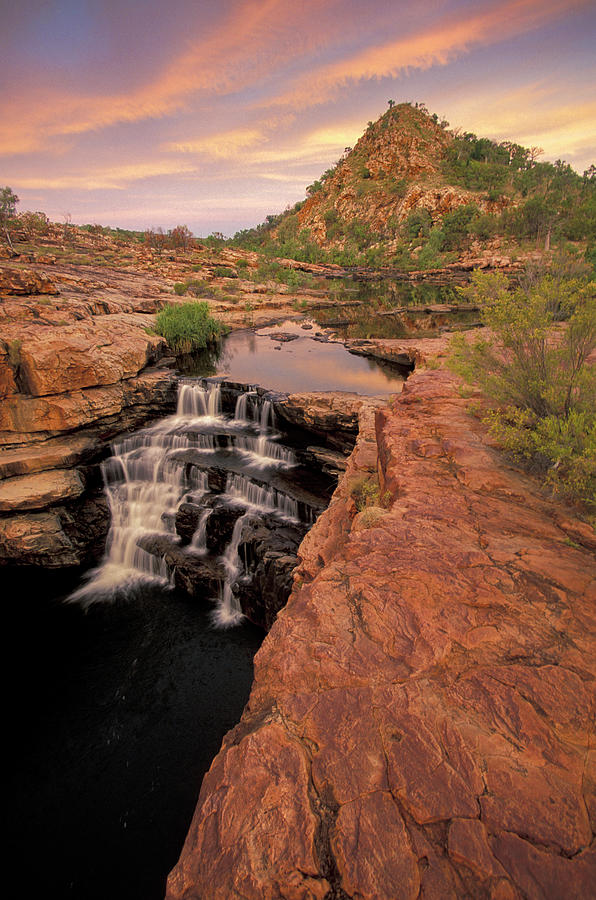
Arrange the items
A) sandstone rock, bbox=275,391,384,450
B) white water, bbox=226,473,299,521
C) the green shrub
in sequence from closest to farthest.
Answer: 1. white water, bbox=226,473,299,521
2. sandstone rock, bbox=275,391,384,450
3. the green shrub

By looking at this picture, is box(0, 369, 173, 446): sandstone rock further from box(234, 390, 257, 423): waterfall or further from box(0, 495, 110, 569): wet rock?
box(234, 390, 257, 423): waterfall

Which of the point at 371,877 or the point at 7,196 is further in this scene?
the point at 7,196

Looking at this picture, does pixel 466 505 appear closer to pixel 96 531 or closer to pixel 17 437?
pixel 96 531

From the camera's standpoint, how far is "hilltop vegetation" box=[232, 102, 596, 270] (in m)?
53.1

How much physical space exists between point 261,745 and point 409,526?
2380mm

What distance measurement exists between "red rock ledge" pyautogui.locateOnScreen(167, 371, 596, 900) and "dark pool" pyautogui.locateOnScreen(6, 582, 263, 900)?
16.3 feet

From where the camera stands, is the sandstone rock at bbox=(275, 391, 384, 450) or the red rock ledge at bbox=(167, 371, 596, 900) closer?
the red rock ledge at bbox=(167, 371, 596, 900)

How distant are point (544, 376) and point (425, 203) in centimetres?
7885

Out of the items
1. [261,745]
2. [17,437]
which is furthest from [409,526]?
[17,437]

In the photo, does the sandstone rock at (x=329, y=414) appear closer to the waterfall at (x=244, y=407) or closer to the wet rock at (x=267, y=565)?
the waterfall at (x=244, y=407)

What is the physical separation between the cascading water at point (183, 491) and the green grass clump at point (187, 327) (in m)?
7.11

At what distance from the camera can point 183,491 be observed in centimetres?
1066

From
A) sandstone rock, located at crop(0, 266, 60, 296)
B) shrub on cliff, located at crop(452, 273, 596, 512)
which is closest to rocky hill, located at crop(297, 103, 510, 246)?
sandstone rock, located at crop(0, 266, 60, 296)

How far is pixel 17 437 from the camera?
10.5 m
